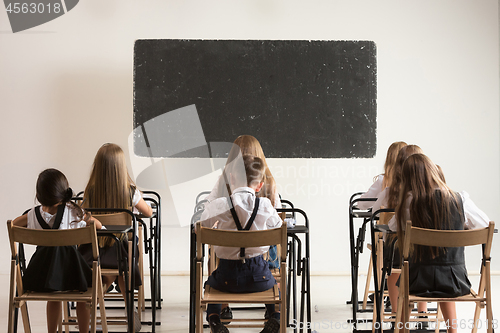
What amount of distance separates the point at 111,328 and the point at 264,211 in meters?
1.42

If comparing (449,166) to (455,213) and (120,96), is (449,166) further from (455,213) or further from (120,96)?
(120,96)

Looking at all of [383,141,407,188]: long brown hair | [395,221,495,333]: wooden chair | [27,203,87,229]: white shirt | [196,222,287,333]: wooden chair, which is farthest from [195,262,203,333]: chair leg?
[383,141,407,188]: long brown hair

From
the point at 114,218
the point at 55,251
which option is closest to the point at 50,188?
the point at 55,251

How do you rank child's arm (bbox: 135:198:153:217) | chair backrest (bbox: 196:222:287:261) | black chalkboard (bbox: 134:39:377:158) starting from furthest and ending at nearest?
black chalkboard (bbox: 134:39:377:158), child's arm (bbox: 135:198:153:217), chair backrest (bbox: 196:222:287:261)

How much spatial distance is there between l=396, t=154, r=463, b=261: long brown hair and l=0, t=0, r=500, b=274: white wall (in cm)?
219

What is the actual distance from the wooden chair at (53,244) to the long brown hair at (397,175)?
1.73 metres

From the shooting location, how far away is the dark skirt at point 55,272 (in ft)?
7.51

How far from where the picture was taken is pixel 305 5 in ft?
15.2

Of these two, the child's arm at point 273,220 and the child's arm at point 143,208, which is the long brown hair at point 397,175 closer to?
the child's arm at point 273,220

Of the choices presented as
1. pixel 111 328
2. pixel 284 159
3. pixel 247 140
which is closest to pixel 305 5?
pixel 284 159

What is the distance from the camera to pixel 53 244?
2.16m

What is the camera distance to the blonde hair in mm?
2961

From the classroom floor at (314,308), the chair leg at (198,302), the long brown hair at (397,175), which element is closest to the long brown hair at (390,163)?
the long brown hair at (397,175)

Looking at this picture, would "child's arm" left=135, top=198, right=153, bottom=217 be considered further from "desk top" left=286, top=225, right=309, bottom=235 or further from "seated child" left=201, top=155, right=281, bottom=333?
"desk top" left=286, top=225, right=309, bottom=235
